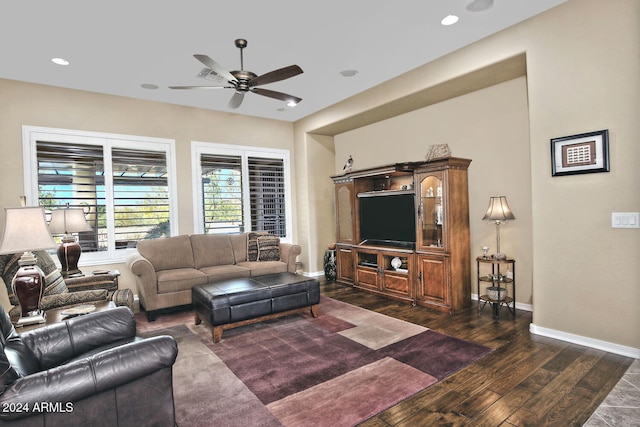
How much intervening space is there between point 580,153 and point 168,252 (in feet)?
16.1

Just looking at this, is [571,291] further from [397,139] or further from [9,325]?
[9,325]

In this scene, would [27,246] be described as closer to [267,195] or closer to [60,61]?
[60,61]

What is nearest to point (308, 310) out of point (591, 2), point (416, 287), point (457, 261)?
point (416, 287)

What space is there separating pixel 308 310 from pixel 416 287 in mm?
1476

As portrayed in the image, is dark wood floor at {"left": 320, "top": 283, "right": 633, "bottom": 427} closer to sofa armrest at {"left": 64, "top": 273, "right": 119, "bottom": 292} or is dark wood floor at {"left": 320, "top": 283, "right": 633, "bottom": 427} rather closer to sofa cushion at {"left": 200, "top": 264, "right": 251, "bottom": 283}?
sofa cushion at {"left": 200, "top": 264, "right": 251, "bottom": 283}

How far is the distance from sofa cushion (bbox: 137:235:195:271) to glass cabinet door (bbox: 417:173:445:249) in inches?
129

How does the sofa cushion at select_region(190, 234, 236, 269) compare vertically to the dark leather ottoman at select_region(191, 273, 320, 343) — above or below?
above

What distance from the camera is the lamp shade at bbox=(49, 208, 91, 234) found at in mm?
3984

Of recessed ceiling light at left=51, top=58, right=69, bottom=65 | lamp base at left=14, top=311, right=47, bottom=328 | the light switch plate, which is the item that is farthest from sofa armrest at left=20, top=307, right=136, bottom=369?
the light switch plate

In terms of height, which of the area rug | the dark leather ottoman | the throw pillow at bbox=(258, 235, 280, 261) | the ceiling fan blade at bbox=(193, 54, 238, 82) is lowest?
the area rug

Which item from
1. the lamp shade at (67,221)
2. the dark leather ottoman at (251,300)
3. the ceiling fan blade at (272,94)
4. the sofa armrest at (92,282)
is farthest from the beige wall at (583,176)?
the lamp shade at (67,221)

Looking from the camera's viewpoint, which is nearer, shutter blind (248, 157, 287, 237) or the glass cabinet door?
the glass cabinet door

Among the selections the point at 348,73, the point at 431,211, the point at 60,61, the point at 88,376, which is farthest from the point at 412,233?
the point at 60,61

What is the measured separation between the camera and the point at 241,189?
6016 mm
